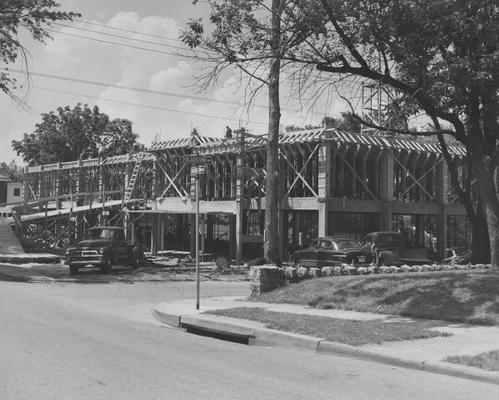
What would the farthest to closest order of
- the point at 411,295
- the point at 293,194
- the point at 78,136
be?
the point at 78,136 < the point at 293,194 < the point at 411,295

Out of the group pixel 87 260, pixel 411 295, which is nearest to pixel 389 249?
pixel 411 295

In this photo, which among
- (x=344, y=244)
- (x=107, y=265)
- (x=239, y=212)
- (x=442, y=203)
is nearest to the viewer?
(x=344, y=244)

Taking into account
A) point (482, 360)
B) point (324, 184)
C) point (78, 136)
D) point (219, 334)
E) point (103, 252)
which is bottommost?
point (219, 334)

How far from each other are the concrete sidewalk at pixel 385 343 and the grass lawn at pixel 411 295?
1.26 feet

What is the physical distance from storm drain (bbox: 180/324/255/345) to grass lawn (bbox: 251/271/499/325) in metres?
2.82

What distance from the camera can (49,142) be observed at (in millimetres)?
59906

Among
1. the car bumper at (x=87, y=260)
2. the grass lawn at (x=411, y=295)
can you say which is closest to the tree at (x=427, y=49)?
the grass lawn at (x=411, y=295)

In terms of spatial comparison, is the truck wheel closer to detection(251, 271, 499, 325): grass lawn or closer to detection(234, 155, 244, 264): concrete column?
detection(234, 155, 244, 264): concrete column

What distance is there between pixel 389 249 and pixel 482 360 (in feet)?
54.1

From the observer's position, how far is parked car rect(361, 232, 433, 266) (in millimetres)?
23328

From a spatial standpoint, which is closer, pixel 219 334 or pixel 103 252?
pixel 219 334

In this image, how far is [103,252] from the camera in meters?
24.2

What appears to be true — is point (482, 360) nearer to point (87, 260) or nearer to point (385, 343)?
point (385, 343)

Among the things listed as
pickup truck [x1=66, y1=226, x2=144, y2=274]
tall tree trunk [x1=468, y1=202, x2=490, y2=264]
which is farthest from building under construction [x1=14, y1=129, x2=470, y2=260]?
tall tree trunk [x1=468, y1=202, x2=490, y2=264]
